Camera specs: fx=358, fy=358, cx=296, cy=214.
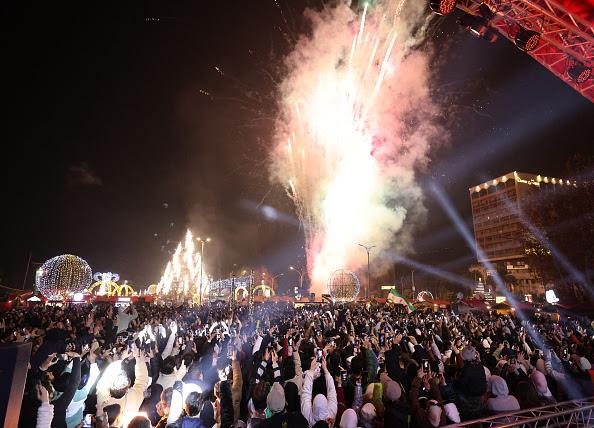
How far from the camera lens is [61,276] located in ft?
87.9

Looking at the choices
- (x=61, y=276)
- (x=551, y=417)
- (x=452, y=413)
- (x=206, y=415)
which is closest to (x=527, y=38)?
(x=551, y=417)

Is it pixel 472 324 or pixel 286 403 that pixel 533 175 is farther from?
pixel 286 403

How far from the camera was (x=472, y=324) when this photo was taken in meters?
15.0

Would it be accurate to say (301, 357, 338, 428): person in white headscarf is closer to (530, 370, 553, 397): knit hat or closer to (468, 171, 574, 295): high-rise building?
(530, 370, 553, 397): knit hat

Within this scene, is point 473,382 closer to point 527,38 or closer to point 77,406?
point 77,406

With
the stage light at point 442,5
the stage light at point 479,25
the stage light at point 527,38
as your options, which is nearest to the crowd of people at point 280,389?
the stage light at point 442,5

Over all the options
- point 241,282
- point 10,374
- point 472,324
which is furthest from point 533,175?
point 10,374

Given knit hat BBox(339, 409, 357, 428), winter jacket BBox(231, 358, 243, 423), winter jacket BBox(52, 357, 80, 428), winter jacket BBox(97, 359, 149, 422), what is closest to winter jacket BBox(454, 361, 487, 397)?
knit hat BBox(339, 409, 357, 428)

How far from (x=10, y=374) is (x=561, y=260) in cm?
3651

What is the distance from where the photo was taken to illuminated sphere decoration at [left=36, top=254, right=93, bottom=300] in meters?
26.7

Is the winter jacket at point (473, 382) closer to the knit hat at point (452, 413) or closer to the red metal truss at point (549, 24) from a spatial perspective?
the knit hat at point (452, 413)

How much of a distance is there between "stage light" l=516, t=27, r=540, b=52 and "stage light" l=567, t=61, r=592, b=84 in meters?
2.22

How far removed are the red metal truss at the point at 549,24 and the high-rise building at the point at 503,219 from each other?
8381cm

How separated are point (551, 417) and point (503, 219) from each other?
10136 cm
